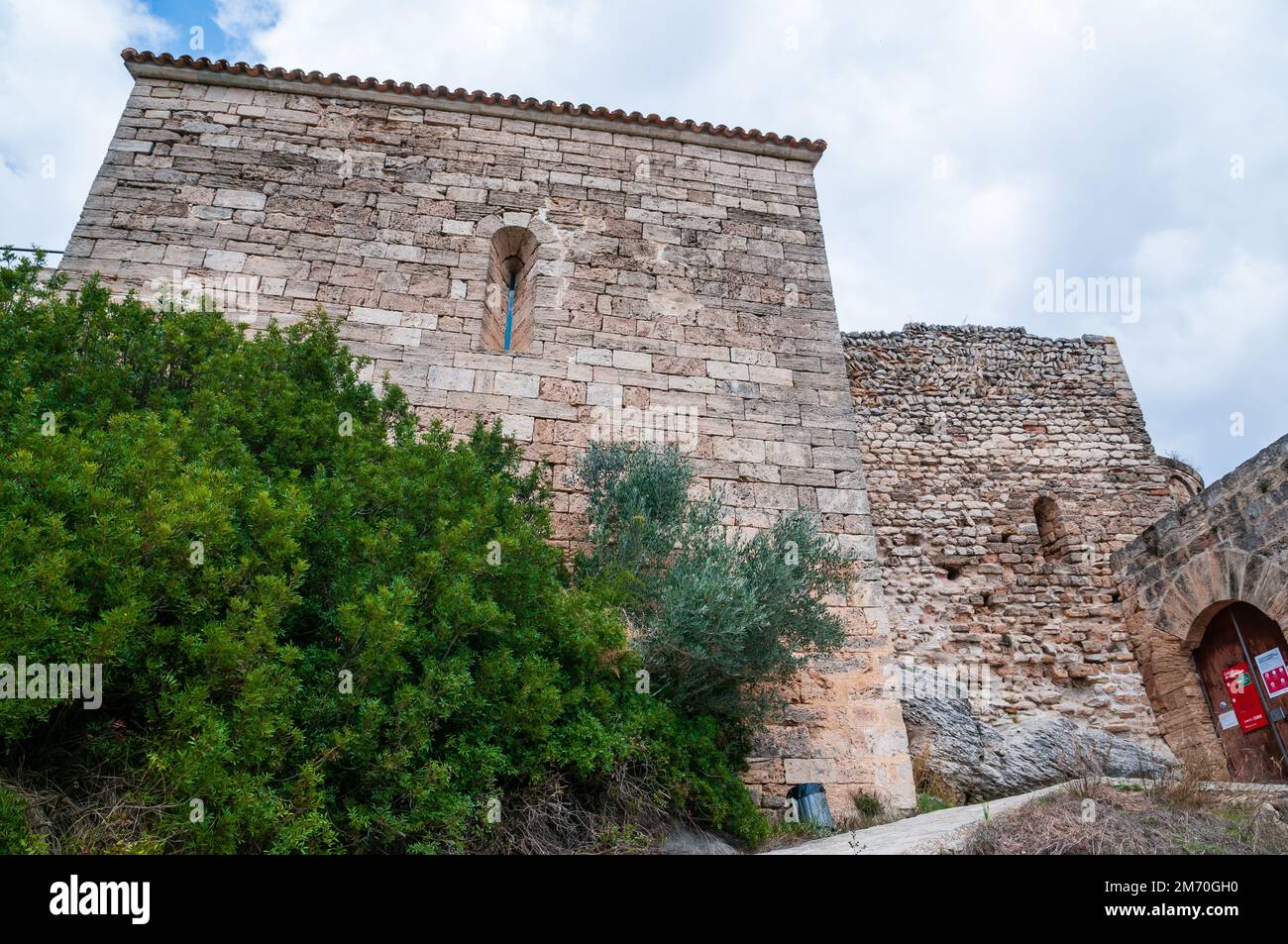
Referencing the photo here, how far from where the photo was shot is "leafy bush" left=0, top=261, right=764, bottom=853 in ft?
9.52

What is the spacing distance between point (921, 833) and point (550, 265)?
5.15 m

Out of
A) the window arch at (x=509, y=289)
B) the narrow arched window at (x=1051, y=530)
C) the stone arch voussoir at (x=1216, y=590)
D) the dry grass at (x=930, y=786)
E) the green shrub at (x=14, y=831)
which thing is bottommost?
the dry grass at (x=930, y=786)

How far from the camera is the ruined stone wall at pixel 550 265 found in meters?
6.29

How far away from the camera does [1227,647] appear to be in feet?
25.2

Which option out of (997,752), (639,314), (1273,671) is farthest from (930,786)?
(639,314)

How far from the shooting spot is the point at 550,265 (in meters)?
7.08

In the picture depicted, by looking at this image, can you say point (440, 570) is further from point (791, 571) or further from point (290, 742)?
point (791, 571)

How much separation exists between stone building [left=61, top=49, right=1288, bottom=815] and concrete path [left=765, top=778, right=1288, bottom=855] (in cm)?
42

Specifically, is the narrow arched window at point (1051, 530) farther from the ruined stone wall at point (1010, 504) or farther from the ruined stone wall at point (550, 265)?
the ruined stone wall at point (550, 265)

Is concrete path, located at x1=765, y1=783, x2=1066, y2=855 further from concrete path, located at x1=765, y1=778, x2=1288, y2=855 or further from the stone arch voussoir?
the stone arch voussoir

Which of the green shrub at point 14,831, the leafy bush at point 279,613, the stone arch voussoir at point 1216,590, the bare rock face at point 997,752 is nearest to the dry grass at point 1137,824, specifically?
the leafy bush at point 279,613

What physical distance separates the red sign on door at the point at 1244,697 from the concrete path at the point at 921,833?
324cm

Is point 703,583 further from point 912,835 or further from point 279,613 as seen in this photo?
point 279,613
